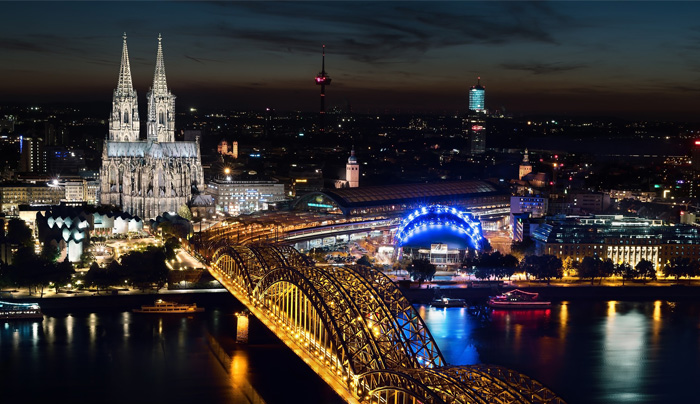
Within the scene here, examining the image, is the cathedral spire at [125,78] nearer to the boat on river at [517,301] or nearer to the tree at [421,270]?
the tree at [421,270]

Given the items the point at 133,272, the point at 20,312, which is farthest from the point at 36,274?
the point at 20,312

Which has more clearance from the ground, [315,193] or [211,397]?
[315,193]

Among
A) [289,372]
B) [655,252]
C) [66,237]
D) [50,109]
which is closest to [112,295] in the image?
[66,237]

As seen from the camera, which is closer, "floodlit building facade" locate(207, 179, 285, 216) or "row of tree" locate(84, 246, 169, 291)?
"row of tree" locate(84, 246, 169, 291)

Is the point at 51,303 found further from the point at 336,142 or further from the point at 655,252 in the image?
the point at 336,142

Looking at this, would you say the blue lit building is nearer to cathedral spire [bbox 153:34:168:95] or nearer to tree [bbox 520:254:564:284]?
tree [bbox 520:254:564:284]

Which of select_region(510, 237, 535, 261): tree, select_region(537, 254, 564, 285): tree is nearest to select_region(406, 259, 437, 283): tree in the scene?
select_region(537, 254, 564, 285): tree

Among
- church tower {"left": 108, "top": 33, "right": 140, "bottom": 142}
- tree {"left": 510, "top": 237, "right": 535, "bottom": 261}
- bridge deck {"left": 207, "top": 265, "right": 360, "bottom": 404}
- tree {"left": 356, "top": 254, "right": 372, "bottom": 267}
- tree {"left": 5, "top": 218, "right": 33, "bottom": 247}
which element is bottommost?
bridge deck {"left": 207, "top": 265, "right": 360, "bottom": 404}
